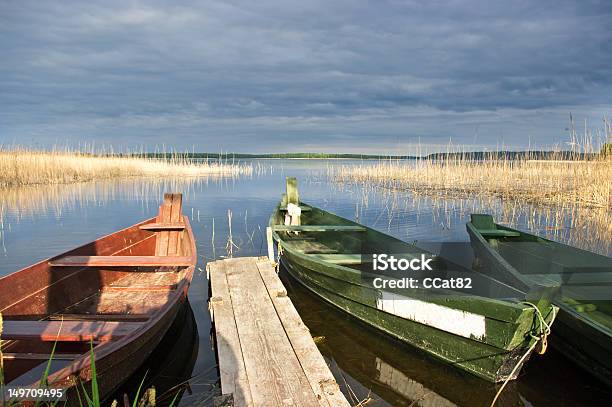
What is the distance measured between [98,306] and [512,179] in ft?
61.8

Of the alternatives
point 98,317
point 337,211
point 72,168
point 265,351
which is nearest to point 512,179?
point 337,211

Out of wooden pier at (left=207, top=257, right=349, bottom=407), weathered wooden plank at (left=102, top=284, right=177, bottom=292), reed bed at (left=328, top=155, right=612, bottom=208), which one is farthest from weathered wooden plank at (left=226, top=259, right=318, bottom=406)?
reed bed at (left=328, top=155, right=612, bottom=208)

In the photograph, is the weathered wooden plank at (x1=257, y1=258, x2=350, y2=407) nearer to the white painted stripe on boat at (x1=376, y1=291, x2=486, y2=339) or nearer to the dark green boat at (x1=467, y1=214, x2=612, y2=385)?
the white painted stripe on boat at (x1=376, y1=291, x2=486, y2=339)

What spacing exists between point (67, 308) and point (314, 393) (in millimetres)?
3488

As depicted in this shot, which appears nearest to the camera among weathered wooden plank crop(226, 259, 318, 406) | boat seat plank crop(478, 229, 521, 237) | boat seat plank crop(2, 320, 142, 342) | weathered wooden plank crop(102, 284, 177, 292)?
weathered wooden plank crop(226, 259, 318, 406)

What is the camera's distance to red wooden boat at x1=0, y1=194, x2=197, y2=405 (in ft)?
11.1

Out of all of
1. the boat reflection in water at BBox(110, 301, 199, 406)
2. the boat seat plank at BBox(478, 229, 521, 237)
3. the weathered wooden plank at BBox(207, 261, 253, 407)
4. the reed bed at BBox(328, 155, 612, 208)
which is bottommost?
the boat reflection in water at BBox(110, 301, 199, 406)

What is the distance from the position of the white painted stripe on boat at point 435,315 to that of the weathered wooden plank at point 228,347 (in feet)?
5.51

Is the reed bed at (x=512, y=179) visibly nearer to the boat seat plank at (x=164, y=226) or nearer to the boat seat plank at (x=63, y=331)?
the boat seat plank at (x=164, y=226)

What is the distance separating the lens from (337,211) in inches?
648

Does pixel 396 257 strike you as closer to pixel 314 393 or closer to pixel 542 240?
pixel 542 240

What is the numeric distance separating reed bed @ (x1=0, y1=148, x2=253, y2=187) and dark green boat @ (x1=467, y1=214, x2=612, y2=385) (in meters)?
21.2

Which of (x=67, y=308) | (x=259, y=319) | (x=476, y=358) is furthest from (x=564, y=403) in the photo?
(x=67, y=308)

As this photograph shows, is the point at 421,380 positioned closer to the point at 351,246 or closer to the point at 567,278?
the point at 567,278
